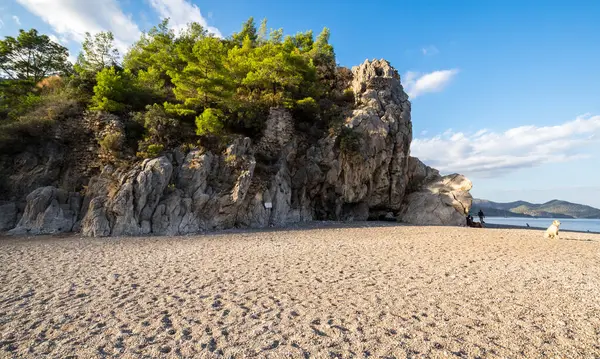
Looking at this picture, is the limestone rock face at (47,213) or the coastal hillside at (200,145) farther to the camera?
the coastal hillside at (200,145)

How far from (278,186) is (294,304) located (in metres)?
15.9

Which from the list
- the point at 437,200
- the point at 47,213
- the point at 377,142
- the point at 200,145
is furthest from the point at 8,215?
the point at 437,200

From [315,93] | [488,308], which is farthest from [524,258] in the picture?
[315,93]

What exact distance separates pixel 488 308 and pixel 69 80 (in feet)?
99.0

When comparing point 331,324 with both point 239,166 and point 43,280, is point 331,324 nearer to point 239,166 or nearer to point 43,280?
point 43,280

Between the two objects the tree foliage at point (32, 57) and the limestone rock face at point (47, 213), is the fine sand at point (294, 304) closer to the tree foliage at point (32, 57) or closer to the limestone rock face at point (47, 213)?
the limestone rock face at point (47, 213)

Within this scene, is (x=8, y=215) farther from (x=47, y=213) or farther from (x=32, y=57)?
(x=32, y=57)

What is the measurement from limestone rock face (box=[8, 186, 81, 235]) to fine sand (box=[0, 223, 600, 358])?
5828mm

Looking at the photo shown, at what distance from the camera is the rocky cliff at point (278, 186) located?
16188 mm

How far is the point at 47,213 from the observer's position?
1598cm

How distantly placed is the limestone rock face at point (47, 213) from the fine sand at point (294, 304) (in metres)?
5.83

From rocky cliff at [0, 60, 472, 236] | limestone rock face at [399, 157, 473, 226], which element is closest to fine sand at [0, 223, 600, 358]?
rocky cliff at [0, 60, 472, 236]

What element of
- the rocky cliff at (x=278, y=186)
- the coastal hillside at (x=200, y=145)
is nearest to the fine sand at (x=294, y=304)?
the rocky cliff at (x=278, y=186)

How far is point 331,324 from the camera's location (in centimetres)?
478
